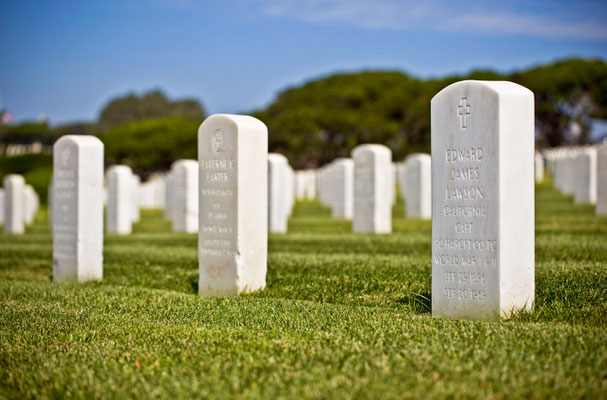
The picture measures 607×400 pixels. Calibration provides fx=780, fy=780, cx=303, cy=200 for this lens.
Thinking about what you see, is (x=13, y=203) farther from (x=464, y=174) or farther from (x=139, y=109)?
(x=139, y=109)

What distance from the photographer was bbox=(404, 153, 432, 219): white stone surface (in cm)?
2003

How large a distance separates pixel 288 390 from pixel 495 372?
1325mm

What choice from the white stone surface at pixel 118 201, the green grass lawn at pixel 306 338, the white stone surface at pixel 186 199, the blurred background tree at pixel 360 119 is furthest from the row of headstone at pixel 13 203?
the blurred background tree at pixel 360 119

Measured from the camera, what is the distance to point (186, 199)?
1891 cm

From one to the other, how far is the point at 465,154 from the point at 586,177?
662 inches

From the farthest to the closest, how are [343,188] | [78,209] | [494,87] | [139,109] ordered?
[139,109] → [343,188] → [78,209] → [494,87]

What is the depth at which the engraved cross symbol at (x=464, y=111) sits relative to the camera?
22.8 feet

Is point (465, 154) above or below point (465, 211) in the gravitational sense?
above

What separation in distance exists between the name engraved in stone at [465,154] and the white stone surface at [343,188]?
1461 centimetres

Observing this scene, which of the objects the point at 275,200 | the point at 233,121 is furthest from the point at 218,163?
the point at 275,200

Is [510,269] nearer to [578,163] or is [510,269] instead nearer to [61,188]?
[61,188]

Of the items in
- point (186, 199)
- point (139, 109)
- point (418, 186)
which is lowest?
point (186, 199)

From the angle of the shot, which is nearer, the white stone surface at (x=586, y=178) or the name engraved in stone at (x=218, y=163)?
the name engraved in stone at (x=218, y=163)

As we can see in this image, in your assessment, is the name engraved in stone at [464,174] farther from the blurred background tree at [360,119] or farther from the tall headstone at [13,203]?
the blurred background tree at [360,119]
